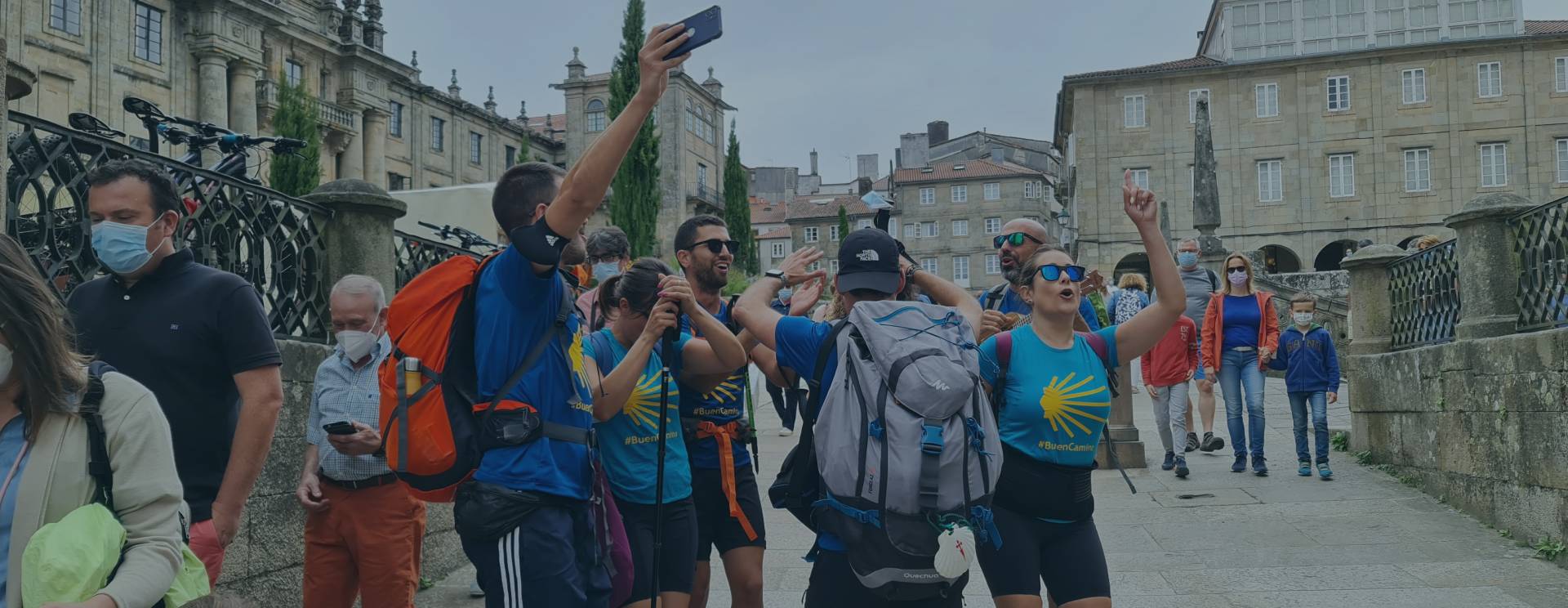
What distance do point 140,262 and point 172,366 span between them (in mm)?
339

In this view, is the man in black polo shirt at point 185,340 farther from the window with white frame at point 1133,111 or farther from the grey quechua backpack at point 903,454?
the window with white frame at point 1133,111

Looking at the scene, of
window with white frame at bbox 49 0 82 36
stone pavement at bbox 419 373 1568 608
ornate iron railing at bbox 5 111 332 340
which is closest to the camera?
ornate iron railing at bbox 5 111 332 340

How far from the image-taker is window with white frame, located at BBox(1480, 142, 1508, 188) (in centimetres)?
4250

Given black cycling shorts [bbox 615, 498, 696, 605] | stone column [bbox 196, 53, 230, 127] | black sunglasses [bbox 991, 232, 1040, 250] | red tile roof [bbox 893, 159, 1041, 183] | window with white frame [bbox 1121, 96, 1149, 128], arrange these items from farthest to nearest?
red tile roof [bbox 893, 159, 1041, 183], window with white frame [bbox 1121, 96, 1149, 128], stone column [bbox 196, 53, 230, 127], black sunglasses [bbox 991, 232, 1040, 250], black cycling shorts [bbox 615, 498, 696, 605]

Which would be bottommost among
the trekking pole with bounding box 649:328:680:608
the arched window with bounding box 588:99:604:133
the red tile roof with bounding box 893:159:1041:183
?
the trekking pole with bounding box 649:328:680:608

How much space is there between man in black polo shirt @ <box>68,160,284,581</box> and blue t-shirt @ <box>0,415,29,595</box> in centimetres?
105

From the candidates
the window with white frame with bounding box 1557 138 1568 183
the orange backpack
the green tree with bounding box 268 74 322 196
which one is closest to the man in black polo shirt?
the orange backpack

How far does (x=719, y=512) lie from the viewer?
189 inches

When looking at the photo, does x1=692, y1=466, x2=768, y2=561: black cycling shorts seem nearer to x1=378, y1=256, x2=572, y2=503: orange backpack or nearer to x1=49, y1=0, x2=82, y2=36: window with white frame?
x1=378, y1=256, x2=572, y2=503: orange backpack

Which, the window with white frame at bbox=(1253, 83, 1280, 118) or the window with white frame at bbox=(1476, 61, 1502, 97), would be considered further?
the window with white frame at bbox=(1253, 83, 1280, 118)

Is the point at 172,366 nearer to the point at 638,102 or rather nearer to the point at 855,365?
the point at 638,102

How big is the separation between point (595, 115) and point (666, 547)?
6051 centimetres

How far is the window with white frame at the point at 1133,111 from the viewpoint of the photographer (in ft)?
146

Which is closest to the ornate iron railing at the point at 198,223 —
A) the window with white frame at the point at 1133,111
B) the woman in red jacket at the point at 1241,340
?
A: the woman in red jacket at the point at 1241,340
